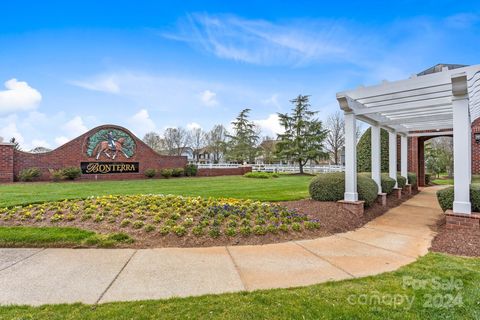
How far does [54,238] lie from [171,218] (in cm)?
198

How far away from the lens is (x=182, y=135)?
51.3m

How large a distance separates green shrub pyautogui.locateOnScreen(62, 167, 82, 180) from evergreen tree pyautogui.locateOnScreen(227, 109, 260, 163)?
24446 millimetres

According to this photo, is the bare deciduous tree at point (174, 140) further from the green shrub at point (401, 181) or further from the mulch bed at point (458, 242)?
the mulch bed at point (458, 242)

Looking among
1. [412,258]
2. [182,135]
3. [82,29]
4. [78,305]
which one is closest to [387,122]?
[412,258]

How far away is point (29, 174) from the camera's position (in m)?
13.2

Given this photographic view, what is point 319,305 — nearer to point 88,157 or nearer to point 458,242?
point 458,242

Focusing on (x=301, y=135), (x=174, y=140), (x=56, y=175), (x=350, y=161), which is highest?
(x=174, y=140)

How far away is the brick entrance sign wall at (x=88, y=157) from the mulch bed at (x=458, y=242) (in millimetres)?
16714

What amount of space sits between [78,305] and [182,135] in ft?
166

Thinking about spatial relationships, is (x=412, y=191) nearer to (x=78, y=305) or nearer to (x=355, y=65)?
(x=355, y=65)

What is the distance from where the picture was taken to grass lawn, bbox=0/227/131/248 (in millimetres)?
4059

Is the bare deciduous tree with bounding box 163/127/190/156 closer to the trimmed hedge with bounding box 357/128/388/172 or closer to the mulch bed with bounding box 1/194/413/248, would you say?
the trimmed hedge with bounding box 357/128/388/172

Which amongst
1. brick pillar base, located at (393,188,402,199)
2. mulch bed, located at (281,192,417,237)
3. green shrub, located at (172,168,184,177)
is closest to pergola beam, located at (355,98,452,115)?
mulch bed, located at (281,192,417,237)

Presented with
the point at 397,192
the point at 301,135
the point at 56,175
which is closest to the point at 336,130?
the point at 301,135
